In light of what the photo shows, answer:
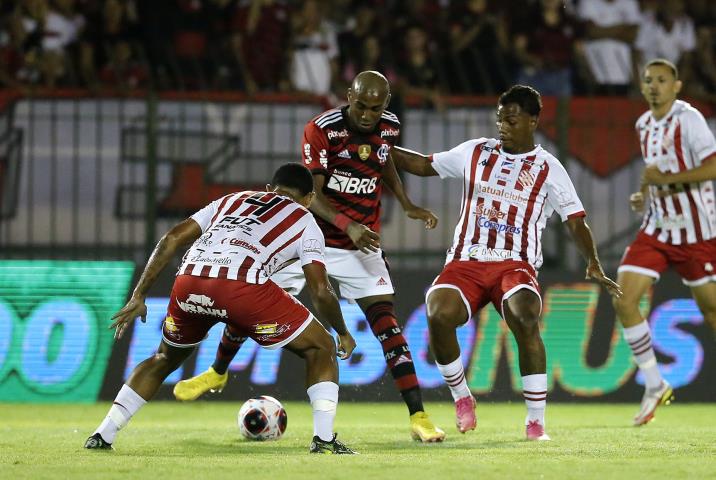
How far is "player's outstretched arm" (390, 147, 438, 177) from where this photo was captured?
909 cm

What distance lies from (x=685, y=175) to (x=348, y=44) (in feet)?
19.5

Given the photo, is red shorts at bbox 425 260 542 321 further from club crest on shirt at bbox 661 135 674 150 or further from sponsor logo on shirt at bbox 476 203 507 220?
club crest on shirt at bbox 661 135 674 150

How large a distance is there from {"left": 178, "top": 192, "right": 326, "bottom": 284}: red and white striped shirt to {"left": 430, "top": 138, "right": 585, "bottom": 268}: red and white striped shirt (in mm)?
1530

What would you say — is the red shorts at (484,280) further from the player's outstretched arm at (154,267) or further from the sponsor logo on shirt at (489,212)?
the player's outstretched arm at (154,267)

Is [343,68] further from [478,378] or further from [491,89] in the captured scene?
[478,378]

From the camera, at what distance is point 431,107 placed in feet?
45.3

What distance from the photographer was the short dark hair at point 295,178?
7.66m

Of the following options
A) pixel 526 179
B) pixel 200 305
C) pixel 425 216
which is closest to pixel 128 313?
pixel 200 305

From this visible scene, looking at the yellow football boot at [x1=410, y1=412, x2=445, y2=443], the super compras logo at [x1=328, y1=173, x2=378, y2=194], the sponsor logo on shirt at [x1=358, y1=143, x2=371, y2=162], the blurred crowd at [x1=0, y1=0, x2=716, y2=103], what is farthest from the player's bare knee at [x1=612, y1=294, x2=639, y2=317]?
the blurred crowd at [x1=0, y1=0, x2=716, y2=103]

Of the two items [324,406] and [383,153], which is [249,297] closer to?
[324,406]

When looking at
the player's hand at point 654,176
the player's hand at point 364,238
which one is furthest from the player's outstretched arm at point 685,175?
the player's hand at point 364,238

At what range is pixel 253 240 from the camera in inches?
293

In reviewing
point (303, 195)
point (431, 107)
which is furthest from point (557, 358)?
point (303, 195)

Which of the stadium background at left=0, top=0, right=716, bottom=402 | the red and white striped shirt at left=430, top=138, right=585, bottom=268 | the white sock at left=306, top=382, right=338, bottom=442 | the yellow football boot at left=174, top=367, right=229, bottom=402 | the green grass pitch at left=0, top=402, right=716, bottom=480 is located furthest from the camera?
the stadium background at left=0, top=0, right=716, bottom=402
